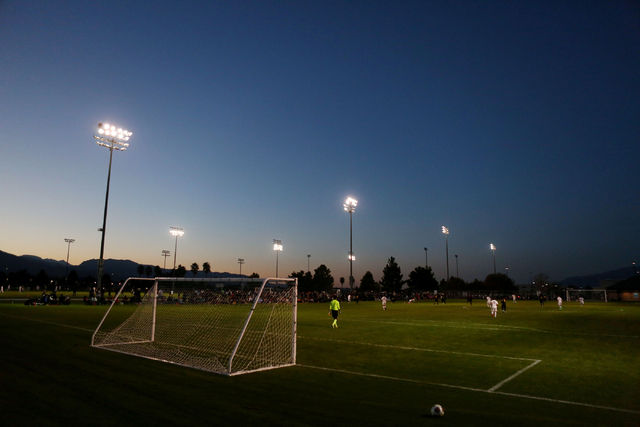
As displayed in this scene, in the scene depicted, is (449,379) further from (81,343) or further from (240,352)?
(81,343)

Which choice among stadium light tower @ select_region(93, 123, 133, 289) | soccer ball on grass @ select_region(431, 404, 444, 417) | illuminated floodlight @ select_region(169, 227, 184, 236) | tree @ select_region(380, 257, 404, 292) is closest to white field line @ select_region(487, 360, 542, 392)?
soccer ball on grass @ select_region(431, 404, 444, 417)

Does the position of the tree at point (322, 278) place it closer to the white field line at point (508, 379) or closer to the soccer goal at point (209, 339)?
the soccer goal at point (209, 339)

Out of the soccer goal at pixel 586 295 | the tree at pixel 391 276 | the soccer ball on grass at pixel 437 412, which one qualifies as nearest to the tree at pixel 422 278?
the tree at pixel 391 276

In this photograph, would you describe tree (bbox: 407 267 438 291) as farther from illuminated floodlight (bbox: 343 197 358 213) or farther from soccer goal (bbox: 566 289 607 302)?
illuminated floodlight (bbox: 343 197 358 213)

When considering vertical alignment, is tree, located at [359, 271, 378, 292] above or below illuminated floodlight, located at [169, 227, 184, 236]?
below

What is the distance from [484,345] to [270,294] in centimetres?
978

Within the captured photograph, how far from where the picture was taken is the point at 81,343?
14367 mm

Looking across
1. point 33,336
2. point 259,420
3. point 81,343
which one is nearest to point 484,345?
point 259,420

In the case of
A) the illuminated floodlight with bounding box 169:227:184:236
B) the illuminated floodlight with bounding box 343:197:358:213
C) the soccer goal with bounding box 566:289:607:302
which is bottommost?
the soccer goal with bounding box 566:289:607:302

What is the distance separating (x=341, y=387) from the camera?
8.95 metres

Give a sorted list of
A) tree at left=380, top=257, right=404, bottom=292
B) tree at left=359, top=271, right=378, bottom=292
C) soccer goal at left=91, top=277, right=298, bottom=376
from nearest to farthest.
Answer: soccer goal at left=91, top=277, right=298, bottom=376, tree at left=380, top=257, right=404, bottom=292, tree at left=359, top=271, right=378, bottom=292

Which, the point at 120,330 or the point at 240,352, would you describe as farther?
the point at 120,330

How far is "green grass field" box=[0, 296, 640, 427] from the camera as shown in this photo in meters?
6.73

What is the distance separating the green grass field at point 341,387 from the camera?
673 centimetres
